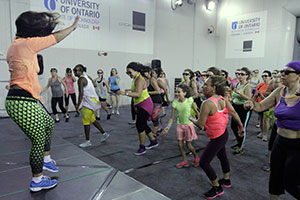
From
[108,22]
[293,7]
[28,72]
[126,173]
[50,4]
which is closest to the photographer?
[28,72]

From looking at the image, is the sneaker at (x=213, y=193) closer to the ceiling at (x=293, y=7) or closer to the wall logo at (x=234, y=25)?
the ceiling at (x=293, y=7)

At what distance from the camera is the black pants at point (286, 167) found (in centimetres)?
172

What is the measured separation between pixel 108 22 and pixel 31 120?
7.12 meters

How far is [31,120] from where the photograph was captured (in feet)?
6.35

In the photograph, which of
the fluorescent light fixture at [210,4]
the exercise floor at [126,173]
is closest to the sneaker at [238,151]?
the exercise floor at [126,173]

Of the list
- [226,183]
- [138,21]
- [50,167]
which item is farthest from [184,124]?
[138,21]

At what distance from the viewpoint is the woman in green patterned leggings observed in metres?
1.90

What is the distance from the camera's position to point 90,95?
12.6 feet

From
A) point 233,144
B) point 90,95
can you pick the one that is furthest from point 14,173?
point 233,144

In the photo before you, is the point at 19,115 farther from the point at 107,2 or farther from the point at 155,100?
the point at 107,2

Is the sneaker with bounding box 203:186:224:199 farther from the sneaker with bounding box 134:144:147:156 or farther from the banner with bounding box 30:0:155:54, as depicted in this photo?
the banner with bounding box 30:0:155:54

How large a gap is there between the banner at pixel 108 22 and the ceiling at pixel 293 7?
5.55 meters

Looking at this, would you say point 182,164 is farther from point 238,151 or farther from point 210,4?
point 210,4

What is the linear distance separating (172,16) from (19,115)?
377 inches
